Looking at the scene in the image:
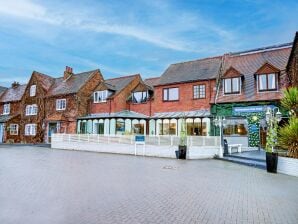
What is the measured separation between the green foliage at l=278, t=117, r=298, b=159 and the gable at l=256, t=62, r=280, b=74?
1110 cm

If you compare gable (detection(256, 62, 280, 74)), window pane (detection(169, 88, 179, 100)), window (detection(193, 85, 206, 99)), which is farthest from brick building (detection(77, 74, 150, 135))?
gable (detection(256, 62, 280, 74))

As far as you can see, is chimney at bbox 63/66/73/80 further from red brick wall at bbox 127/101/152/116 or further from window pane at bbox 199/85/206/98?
window pane at bbox 199/85/206/98

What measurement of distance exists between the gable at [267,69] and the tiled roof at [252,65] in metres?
0.32

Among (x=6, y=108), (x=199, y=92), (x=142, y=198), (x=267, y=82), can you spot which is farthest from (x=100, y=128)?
(x=6, y=108)

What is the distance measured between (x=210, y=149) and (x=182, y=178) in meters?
9.29

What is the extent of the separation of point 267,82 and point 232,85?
9.47ft

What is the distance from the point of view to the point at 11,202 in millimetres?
6355

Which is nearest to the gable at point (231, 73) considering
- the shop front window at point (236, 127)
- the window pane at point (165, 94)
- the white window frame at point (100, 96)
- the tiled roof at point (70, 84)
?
the shop front window at point (236, 127)

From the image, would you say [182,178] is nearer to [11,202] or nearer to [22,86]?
[11,202]

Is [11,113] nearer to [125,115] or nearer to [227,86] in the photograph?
[125,115]

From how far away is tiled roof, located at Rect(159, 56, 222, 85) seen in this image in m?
25.4

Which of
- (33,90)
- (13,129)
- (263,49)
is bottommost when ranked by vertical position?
(13,129)

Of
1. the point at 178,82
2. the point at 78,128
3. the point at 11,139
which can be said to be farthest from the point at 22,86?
the point at 178,82

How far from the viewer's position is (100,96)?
1233 inches
